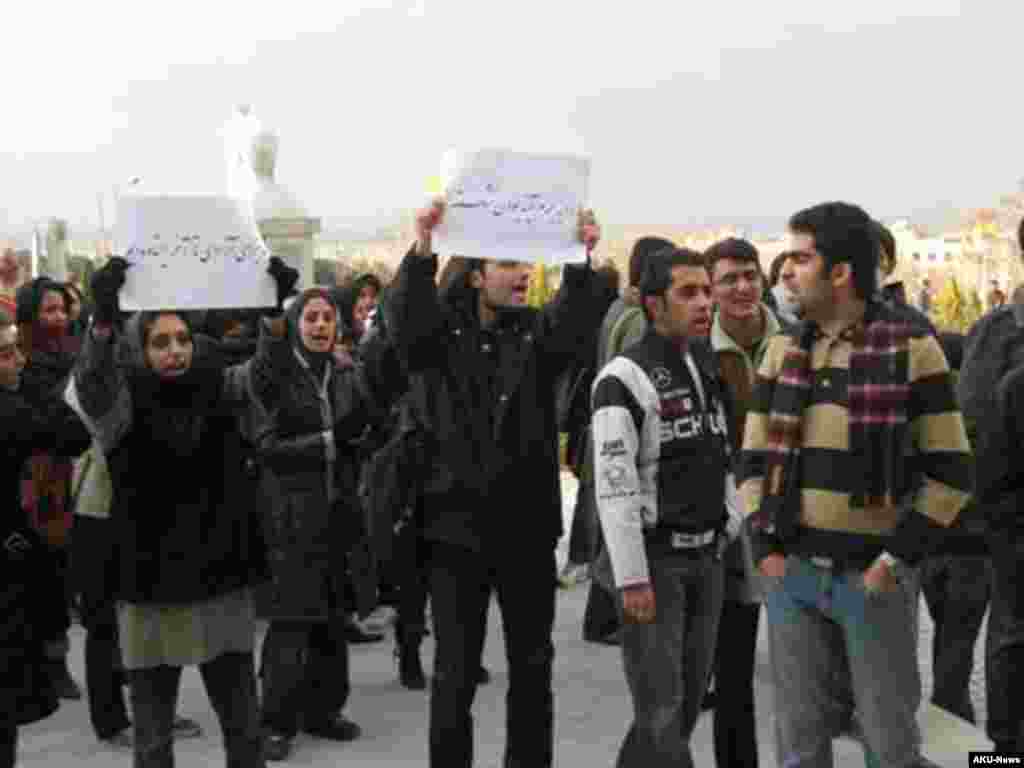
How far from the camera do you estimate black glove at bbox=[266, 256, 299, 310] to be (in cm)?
603

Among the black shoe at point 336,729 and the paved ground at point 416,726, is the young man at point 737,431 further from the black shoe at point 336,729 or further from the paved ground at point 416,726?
the black shoe at point 336,729

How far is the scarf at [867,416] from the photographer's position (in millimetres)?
4766

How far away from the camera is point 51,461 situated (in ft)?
22.0

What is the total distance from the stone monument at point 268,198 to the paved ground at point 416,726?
25.6ft

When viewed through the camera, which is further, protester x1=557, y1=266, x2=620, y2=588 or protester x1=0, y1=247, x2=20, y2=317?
protester x1=0, y1=247, x2=20, y2=317

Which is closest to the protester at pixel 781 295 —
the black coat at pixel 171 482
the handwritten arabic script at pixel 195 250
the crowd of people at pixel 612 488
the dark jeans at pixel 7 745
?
the crowd of people at pixel 612 488

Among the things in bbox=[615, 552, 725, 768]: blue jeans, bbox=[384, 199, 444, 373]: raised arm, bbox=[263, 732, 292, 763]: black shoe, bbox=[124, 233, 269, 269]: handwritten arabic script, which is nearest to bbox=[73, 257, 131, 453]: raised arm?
bbox=[124, 233, 269, 269]: handwritten arabic script

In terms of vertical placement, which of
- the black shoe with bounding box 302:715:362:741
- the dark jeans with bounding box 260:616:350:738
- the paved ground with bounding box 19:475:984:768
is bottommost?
the paved ground with bounding box 19:475:984:768

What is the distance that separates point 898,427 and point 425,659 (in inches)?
188

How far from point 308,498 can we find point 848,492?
117 inches

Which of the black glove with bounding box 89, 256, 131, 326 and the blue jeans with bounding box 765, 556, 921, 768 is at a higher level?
the black glove with bounding box 89, 256, 131, 326

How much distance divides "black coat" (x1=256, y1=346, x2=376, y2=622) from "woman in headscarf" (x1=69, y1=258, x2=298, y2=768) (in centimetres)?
133

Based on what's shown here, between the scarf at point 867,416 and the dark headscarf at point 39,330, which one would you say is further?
the dark headscarf at point 39,330

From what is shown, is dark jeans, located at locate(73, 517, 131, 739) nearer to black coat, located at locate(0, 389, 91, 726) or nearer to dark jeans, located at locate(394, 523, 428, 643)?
dark jeans, located at locate(394, 523, 428, 643)
